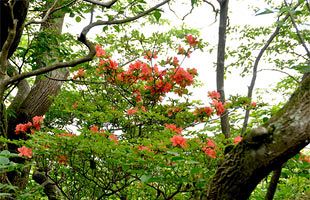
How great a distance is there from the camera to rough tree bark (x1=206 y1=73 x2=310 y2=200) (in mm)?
1721

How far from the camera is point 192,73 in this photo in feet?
12.6

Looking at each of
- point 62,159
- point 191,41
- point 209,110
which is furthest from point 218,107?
point 62,159

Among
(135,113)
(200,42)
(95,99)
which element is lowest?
(135,113)

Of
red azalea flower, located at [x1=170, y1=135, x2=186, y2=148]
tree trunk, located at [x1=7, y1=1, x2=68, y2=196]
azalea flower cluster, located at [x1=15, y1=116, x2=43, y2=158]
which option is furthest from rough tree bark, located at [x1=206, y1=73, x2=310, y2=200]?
tree trunk, located at [x1=7, y1=1, x2=68, y2=196]

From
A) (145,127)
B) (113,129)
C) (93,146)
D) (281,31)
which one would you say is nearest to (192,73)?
(145,127)

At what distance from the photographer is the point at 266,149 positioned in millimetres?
1769

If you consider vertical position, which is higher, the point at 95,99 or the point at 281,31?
the point at 281,31

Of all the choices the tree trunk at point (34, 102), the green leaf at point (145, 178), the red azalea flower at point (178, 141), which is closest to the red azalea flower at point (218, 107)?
the red azalea flower at point (178, 141)

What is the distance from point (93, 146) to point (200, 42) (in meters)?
1.83

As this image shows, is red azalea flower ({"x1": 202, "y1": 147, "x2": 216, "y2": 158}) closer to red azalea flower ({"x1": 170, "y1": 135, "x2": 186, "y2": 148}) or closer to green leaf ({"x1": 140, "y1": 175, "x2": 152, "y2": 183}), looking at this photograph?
red azalea flower ({"x1": 170, "y1": 135, "x2": 186, "y2": 148})

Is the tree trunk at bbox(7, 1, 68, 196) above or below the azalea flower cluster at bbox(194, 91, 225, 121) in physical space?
above

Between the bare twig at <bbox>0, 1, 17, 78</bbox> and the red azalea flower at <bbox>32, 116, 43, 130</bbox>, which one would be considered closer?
the bare twig at <bbox>0, 1, 17, 78</bbox>

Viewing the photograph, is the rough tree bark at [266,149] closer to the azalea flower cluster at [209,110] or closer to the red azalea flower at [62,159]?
the red azalea flower at [62,159]

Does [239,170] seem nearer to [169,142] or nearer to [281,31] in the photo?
[169,142]
